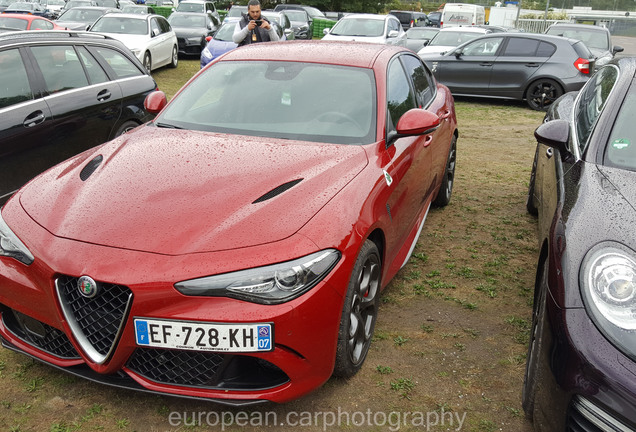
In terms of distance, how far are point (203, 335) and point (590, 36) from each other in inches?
655

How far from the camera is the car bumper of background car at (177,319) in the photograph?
7.64 feet

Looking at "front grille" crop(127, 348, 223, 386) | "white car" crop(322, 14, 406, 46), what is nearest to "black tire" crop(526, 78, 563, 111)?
"white car" crop(322, 14, 406, 46)

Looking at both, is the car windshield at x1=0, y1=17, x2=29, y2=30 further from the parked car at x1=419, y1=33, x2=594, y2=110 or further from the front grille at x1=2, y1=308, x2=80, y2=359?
the front grille at x1=2, y1=308, x2=80, y2=359

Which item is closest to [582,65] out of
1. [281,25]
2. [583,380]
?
[281,25]

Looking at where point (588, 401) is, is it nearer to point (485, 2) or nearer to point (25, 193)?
point (25, 193)

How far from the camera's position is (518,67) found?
1230 cm

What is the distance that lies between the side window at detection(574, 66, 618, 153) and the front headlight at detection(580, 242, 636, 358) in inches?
41.6

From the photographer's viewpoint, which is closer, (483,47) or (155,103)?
(155,103)

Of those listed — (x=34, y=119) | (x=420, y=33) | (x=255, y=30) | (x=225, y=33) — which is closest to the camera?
(x=34, y=119)

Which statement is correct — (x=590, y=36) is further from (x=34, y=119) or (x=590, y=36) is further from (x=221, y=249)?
(x=221, y=249)

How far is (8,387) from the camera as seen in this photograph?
9.30 ft

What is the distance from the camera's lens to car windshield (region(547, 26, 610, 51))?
1566 centimetres

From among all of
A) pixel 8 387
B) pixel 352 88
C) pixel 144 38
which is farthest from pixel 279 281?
pixel 144 38

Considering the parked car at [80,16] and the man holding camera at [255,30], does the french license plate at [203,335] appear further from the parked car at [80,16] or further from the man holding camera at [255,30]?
the parked car at [80,16]
